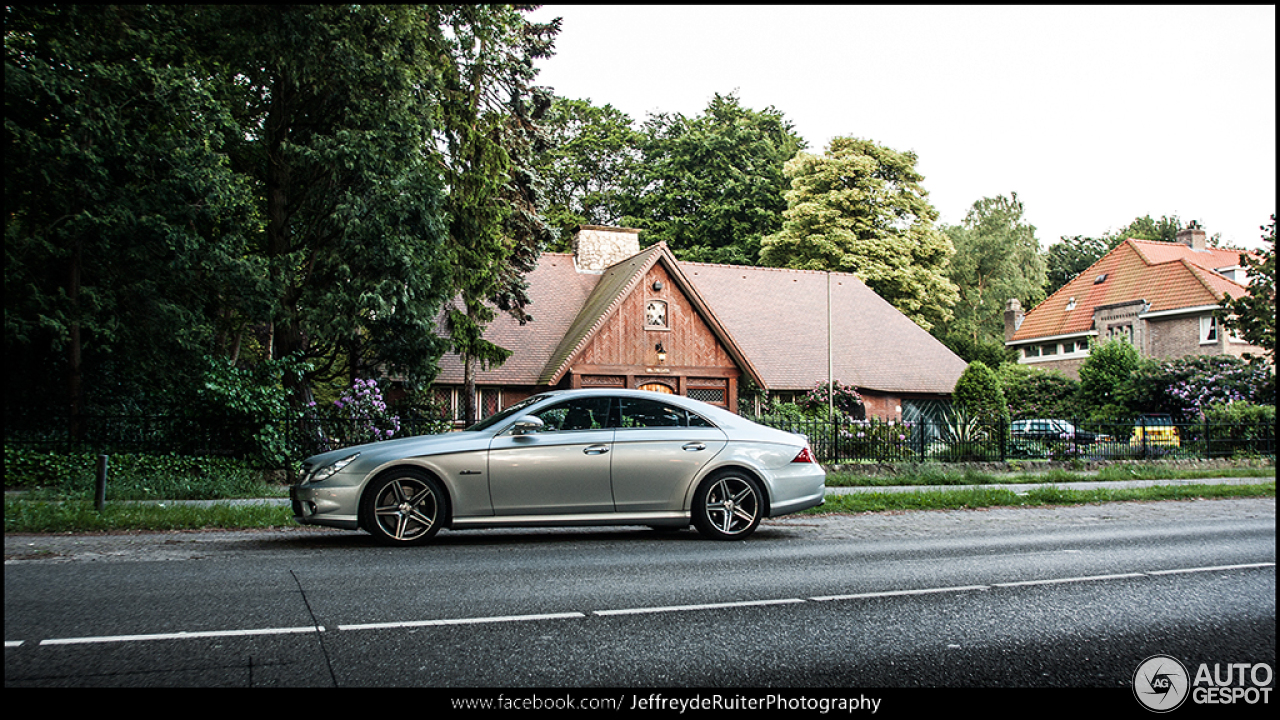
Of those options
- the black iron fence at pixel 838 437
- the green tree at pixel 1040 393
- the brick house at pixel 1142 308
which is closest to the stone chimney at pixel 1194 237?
the brick house at pixel 1142 308

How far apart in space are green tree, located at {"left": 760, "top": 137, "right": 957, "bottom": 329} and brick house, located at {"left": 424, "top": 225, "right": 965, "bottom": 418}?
6.42 m

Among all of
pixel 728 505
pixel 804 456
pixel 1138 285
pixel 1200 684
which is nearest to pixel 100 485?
pixel 728 505

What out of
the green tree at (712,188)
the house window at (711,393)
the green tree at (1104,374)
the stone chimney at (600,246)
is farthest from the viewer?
the green tree at (712,188)

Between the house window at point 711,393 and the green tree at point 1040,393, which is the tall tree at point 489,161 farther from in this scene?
the green tree at point 1040,393

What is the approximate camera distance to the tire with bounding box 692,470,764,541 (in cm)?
982

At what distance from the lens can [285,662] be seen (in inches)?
183

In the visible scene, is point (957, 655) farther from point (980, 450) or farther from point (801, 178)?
point (801, 178)

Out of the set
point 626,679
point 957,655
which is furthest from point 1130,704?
point 626,679

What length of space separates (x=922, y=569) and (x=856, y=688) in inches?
158

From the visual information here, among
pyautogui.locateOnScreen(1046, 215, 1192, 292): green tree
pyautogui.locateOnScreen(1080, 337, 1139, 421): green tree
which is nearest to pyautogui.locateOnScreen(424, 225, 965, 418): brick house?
pyautogui.locateOnScreen(1080, 337, 1139, 421): green tree

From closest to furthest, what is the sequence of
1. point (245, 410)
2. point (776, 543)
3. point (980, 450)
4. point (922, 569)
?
point (922, 569) → point (776, 543) → point (245, 410) → point (980, 450)

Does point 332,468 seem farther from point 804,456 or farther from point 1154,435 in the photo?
point 1154,435

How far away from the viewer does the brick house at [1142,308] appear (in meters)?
46.1

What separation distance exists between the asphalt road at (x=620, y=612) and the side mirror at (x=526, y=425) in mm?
1206
